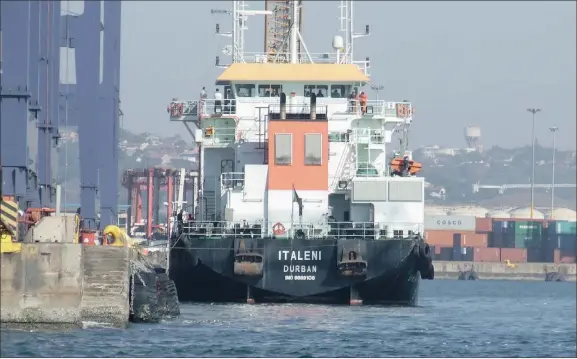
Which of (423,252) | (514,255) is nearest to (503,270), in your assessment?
(514,255)

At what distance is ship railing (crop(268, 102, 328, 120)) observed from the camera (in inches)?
1727

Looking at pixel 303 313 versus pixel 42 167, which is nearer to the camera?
pixel 303 313

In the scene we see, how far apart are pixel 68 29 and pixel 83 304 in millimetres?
26828

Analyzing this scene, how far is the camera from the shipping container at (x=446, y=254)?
139000mm

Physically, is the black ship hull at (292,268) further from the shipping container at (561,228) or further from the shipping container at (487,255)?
the shipping container at (561,228)

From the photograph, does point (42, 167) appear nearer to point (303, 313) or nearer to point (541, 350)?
point (303, 313)

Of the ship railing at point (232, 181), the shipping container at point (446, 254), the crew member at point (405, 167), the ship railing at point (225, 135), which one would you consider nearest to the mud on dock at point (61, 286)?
the ship railing at point (232, 181)

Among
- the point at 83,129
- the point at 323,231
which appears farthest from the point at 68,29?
the point at 323,231

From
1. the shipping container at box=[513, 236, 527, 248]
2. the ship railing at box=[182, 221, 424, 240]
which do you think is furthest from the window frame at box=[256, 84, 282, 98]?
the shipping container at box=[513, 236, 527, 248]

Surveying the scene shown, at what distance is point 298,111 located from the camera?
151 ft

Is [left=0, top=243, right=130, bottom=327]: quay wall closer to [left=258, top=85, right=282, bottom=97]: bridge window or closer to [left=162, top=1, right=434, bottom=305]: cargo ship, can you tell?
[left=162, top=1, right=434, bottom=305]: cargo ship

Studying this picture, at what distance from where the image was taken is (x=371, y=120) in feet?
155

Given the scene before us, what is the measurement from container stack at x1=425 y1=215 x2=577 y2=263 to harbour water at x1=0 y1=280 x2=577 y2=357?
94534 millimetres

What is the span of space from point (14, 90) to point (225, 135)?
15920mm
